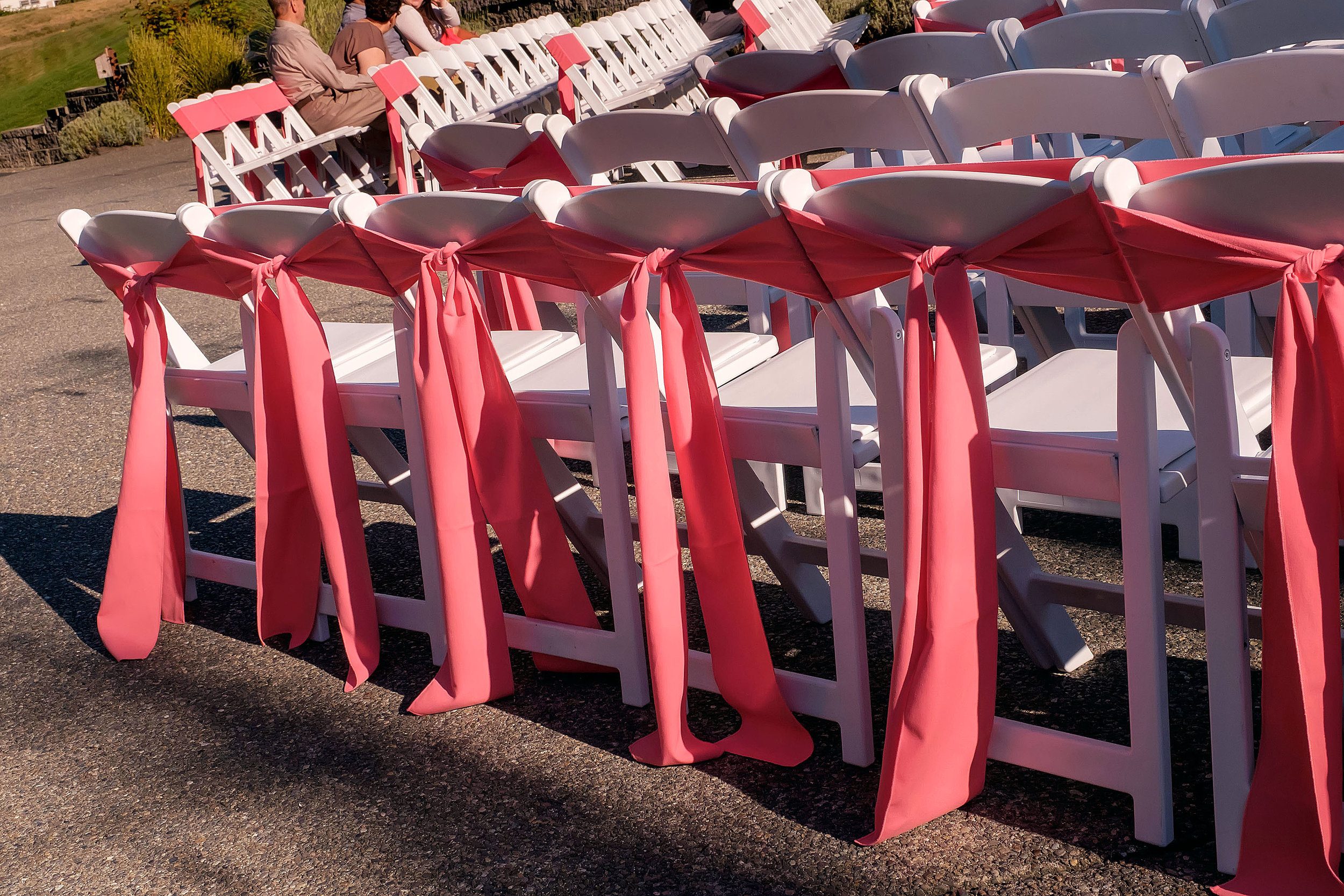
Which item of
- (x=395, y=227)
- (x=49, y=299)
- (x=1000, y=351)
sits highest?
(x=395, y=227)

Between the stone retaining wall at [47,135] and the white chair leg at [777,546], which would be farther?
the stone retaining wall at [47,135]

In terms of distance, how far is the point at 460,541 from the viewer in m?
2.54

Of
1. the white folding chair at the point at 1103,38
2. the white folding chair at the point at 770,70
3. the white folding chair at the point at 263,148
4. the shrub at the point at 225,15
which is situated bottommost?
the white folding chair at the point at 263,148

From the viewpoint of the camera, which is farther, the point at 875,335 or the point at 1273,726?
the point at 875,335

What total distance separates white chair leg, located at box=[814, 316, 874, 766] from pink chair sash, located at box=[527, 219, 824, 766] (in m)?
0.11

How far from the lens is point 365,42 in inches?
348

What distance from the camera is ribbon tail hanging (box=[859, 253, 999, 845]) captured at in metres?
1.89

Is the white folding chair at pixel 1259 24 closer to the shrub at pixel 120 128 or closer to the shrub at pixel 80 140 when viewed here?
the shrub at pixel 120 128

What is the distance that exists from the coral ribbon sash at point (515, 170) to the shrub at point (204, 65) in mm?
13102

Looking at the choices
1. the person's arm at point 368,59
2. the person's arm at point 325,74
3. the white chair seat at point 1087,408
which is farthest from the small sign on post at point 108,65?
the white chair seat at point 1087,408

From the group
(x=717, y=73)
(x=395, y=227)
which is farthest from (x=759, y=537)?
(x=717, y=73)

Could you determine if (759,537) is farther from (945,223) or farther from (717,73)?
(717,73)

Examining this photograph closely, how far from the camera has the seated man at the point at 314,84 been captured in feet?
27.0

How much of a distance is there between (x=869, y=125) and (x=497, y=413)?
1.07 metres
